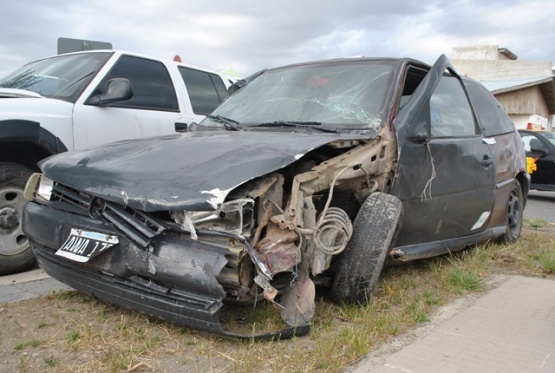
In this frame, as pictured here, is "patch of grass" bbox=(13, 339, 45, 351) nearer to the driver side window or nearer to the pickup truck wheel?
the pickup truck wheel

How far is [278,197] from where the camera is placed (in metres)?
2.82

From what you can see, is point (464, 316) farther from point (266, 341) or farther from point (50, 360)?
point (50, 360)

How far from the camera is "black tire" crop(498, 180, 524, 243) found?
18.0 ft

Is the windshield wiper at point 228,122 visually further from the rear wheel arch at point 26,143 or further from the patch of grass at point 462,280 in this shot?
the patch of grass at point 462,280

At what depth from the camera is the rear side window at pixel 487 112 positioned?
4.96m

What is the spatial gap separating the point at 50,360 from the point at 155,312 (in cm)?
54

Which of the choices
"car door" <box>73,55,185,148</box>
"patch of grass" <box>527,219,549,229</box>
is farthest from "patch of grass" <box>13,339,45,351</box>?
"patch of grass" <box>527,219,549,229</box>

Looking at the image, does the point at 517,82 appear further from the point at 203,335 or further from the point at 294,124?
the point at 203,335

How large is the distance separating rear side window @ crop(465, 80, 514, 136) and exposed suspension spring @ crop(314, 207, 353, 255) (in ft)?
8.45

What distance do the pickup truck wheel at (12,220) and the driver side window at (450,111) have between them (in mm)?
3300

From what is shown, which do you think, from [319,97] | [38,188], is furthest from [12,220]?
[319,97]

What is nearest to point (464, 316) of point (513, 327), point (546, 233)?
point (513, 327)

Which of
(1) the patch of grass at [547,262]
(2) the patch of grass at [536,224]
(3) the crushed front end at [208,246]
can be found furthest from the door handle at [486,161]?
(2) the patch of grass at [536,224]

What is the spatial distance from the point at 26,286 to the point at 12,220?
1.86ft
